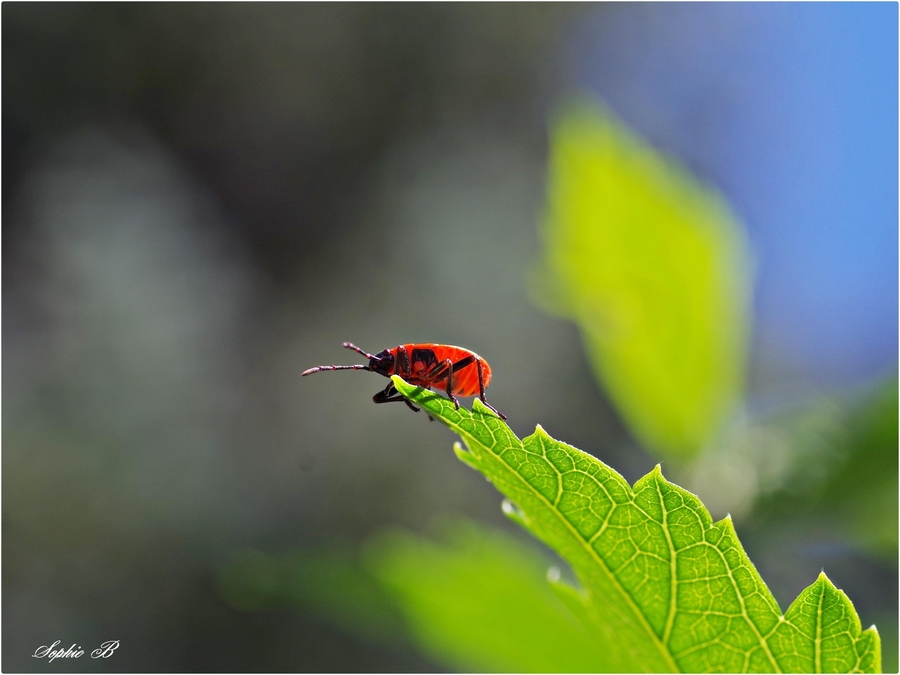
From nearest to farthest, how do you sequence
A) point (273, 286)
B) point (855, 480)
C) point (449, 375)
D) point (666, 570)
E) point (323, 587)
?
point (666, 570) → point (449, 375) → point (855, 480) → point (323, 587) → point (273, 286)

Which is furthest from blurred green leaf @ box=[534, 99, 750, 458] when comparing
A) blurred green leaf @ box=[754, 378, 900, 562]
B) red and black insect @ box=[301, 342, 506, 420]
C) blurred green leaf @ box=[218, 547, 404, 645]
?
blurred green leaf @ box=[218, 547, 404, 645]

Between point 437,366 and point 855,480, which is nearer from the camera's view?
point 437,366

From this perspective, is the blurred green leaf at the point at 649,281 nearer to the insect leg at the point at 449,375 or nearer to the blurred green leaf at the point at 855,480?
the blurred green leaf at the point at 855,480

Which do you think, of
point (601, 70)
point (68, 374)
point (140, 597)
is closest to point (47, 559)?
point (140, 597)

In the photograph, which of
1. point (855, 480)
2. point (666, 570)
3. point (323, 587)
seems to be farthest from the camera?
point (323, 587)

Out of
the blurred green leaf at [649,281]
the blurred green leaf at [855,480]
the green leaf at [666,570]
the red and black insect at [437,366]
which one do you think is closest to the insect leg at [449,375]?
the red and black insect at [437,366]

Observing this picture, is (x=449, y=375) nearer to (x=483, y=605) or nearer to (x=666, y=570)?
(x=483, y=605)

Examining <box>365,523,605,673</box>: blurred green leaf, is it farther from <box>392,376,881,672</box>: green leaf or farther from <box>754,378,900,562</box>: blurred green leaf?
<box>754,378,900,562</box>: blurred green leaf

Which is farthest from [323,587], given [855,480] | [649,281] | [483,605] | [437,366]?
[855,480]
